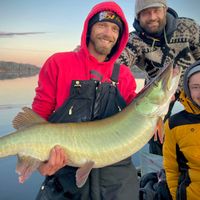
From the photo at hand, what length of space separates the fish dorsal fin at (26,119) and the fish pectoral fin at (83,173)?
1.54 feet

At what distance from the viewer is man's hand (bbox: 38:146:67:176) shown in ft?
8.27

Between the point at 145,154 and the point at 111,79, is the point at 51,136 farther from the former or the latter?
the point at 145,154

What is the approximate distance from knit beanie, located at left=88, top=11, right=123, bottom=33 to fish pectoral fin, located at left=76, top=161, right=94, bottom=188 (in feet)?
4.26

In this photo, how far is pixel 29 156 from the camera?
2.58 metres

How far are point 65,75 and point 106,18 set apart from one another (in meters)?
0.66

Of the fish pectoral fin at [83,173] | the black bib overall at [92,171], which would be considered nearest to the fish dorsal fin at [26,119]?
the black bib overall at [92,171]

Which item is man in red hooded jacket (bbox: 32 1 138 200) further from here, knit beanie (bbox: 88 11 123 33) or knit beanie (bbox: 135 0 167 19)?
knit beanie (bbox: 135 0 167 19)

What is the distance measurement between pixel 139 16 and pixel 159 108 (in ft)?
8.36

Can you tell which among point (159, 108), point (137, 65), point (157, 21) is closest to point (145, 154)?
point (137, 65)

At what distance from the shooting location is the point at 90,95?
2.76 metres

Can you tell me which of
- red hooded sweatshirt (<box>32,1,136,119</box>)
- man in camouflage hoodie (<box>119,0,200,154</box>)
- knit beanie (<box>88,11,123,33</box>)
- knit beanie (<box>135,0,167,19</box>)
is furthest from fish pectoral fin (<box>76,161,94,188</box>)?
knit beanie (<box>135,0,167,19</box>)

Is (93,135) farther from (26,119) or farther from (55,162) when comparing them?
(26,119)

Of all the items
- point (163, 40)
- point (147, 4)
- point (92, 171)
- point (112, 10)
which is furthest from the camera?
point (163, 40)

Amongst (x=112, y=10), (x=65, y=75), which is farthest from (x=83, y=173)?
(x=112, y=10)
